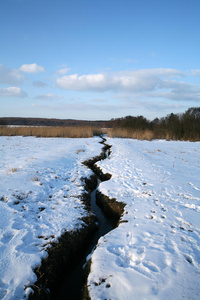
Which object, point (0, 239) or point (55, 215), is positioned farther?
point (55, 215)

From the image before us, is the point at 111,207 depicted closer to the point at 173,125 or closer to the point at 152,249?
the point at 152,249

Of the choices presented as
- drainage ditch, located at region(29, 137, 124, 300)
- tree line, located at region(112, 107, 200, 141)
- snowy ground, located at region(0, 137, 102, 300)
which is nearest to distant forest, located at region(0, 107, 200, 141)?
tree line, located at region(112, 107, 200, 141)

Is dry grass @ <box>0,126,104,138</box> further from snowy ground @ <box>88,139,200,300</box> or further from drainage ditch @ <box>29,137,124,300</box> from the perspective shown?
drainage ditch @ <box>29,137,124,300</box>

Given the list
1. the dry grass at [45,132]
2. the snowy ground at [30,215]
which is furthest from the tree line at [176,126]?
the snowy ground at [30,215]

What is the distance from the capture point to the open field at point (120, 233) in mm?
1834

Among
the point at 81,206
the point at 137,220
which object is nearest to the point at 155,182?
the point at 137,220

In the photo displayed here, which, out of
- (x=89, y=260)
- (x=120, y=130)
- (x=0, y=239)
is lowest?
(x=89, y=260)

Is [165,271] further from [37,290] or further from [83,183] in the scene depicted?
[83,183]

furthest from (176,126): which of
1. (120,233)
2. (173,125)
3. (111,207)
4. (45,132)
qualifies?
(120,233)

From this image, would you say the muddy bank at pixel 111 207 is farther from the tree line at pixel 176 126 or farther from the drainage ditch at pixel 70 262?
the tree line at pixel 176 126

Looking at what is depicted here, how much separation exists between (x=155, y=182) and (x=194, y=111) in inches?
622

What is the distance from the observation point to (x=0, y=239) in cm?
246

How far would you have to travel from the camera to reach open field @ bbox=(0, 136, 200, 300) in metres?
1.83

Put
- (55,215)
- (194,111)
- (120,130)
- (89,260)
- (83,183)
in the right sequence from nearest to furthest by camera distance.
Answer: (89,260) → (55,215) → (83,183) → (194,111) → (120,130)
